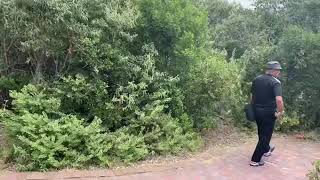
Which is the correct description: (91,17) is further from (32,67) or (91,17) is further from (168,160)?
(168,160)

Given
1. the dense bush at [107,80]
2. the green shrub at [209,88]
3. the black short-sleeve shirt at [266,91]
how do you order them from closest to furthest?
the dense bush at [107,80] < the black short-sleeve shirt at [266,91] < the green shrub at [209,88]

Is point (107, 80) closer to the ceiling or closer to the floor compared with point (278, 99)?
closer to the ceiling

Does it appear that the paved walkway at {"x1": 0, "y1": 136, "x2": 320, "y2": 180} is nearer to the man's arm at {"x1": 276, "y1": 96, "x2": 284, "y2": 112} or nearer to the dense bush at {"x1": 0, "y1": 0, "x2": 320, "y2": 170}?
the dense bush at {"x1": 0, "y1": 0, "x2": 320, "y2": 170}

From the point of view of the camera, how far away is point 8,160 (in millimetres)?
6652

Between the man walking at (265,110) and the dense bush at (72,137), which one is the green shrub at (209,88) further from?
the man walking at (265,110)

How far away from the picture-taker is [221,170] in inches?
279

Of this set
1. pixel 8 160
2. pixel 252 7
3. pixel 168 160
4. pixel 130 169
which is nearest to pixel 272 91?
pixel 168 160

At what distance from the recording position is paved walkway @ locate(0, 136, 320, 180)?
6.26 m

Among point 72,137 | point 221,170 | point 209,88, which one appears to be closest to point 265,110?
point 221,170

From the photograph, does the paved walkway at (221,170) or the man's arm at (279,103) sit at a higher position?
the man's arm at (279,103)

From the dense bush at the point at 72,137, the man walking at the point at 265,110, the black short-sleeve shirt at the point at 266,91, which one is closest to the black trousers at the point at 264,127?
the man walking at the point at 265,110

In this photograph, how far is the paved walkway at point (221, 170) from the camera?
6.26m

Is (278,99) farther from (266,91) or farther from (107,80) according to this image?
(107,80)

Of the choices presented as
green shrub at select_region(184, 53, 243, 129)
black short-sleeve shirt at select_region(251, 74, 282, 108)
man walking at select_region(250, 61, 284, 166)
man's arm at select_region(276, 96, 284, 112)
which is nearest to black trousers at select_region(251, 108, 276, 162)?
man walking at select_region(250, 61, 284, 166)
